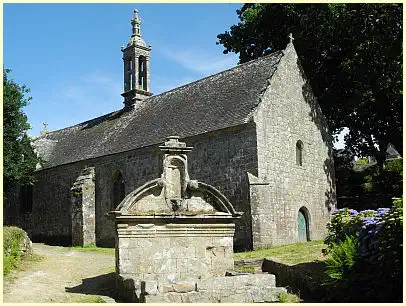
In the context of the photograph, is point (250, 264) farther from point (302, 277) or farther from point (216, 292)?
point (216, 292)

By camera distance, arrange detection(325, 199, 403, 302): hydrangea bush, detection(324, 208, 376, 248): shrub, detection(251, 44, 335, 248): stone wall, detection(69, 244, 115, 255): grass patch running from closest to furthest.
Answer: detection(325, 199, 403, 302): hydrangea bush → detection(324, 208, 376, 248): shrub → detection(251, 44, 335, 248): stone wall → detection(69, 244, 115, 255): grass patch

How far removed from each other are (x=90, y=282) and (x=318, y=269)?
6.06 m

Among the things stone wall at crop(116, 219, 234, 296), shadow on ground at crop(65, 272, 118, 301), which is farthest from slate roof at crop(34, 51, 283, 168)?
shadow on ground at crop(65, 272, 118, 301)

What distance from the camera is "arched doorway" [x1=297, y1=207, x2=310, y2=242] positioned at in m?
23.0

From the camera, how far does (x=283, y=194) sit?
22.3 m

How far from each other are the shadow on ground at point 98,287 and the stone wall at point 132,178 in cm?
763

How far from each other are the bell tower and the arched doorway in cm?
1416

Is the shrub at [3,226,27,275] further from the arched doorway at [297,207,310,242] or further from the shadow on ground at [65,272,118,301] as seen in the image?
the arched doorway at [297,207,310,242]

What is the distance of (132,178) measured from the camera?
2600cm

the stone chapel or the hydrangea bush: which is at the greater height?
the stone chapel

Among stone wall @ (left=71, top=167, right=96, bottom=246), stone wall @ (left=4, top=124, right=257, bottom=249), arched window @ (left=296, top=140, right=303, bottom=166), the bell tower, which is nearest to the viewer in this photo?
stone wall @ (left=4, top=124, right=257, bottom=249)

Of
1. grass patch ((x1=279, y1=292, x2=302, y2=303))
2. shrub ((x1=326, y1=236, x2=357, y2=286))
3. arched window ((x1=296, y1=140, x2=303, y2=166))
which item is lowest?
grass patch ((x1=279, y1=292, x2=302, y2=303))

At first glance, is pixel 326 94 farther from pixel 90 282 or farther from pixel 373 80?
pixel 90 282

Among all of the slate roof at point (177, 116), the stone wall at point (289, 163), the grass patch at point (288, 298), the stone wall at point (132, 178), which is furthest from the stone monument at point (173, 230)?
the slate roof at point (177, 116)
